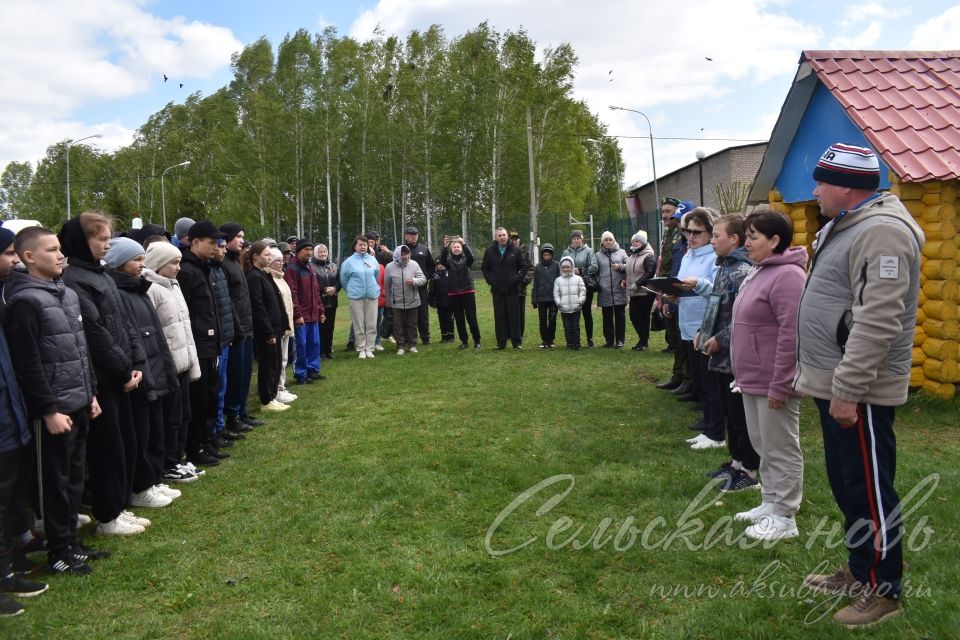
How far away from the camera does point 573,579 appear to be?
3629 millimetres

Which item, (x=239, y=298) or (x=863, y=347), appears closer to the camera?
(x=863, y=347)

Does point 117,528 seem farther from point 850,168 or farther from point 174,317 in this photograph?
point 850,168

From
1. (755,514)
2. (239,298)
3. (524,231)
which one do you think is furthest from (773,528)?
(524,231)

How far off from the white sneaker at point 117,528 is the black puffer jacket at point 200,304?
164 cm

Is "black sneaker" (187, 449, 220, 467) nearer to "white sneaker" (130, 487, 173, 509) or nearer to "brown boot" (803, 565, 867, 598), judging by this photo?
"white sneaker" (130, 487, 173, 509)

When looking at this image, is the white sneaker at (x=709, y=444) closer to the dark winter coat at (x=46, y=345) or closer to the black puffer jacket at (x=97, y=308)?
the black puffer jacket at (x=97, y=308)

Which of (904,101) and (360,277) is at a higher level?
(904,101)

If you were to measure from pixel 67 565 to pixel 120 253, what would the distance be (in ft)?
6.42

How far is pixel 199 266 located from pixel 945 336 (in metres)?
7.07

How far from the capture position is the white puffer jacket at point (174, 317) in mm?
5113

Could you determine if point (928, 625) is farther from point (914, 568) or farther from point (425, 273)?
point (425, 273)

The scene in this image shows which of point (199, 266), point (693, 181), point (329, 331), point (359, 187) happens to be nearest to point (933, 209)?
point (199, 266)

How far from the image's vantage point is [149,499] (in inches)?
194

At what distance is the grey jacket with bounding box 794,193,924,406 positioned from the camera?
2.80 m
